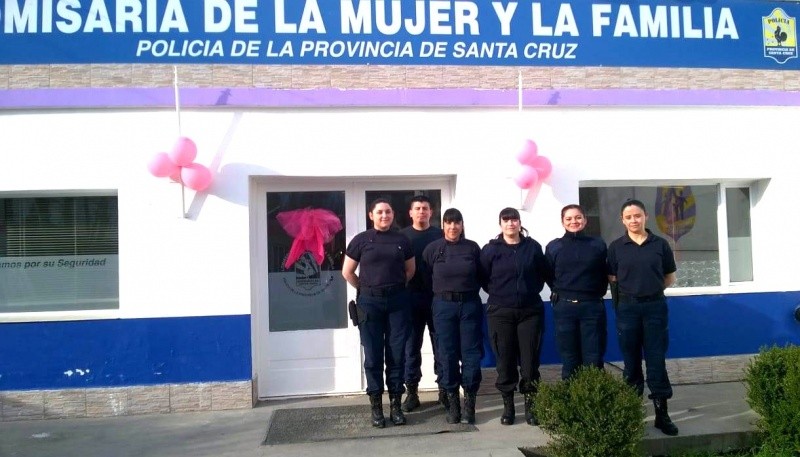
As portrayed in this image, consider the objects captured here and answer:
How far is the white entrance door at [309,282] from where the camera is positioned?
5863 millimetres

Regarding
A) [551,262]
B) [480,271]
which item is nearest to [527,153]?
[551,262]

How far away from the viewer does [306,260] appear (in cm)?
595

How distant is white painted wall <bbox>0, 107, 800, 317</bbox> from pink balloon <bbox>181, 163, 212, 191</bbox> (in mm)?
174

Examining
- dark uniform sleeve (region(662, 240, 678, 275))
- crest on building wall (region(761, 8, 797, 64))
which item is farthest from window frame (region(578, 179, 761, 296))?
dark uniform sleeve (region(662, 240, 678, 275))

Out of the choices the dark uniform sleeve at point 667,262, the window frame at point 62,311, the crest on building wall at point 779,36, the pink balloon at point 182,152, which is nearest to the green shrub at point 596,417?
the dark uniform sleeve at point 667,262

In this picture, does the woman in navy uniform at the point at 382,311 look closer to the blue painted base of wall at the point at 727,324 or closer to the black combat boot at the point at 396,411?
the black combat boot at the point at 396,411

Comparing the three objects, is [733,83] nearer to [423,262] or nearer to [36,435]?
[423,262]

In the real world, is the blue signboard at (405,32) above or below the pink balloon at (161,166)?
above

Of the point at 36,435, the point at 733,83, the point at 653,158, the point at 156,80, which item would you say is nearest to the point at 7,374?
the point at 36,435

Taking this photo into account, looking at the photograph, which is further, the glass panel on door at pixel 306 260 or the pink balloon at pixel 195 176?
the glass panel on door at pixel 306 260

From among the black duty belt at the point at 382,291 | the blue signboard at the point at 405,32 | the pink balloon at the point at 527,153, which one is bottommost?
the black duty belt at the point at 382,291

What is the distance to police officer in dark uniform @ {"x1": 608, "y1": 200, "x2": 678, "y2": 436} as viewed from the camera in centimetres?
459

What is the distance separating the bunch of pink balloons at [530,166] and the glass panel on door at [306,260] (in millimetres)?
1695

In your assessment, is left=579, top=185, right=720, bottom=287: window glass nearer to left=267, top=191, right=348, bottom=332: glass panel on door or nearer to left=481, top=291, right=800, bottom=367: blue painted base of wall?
left=481, top=291, right=800, bottom=367: blue painted base of wall
